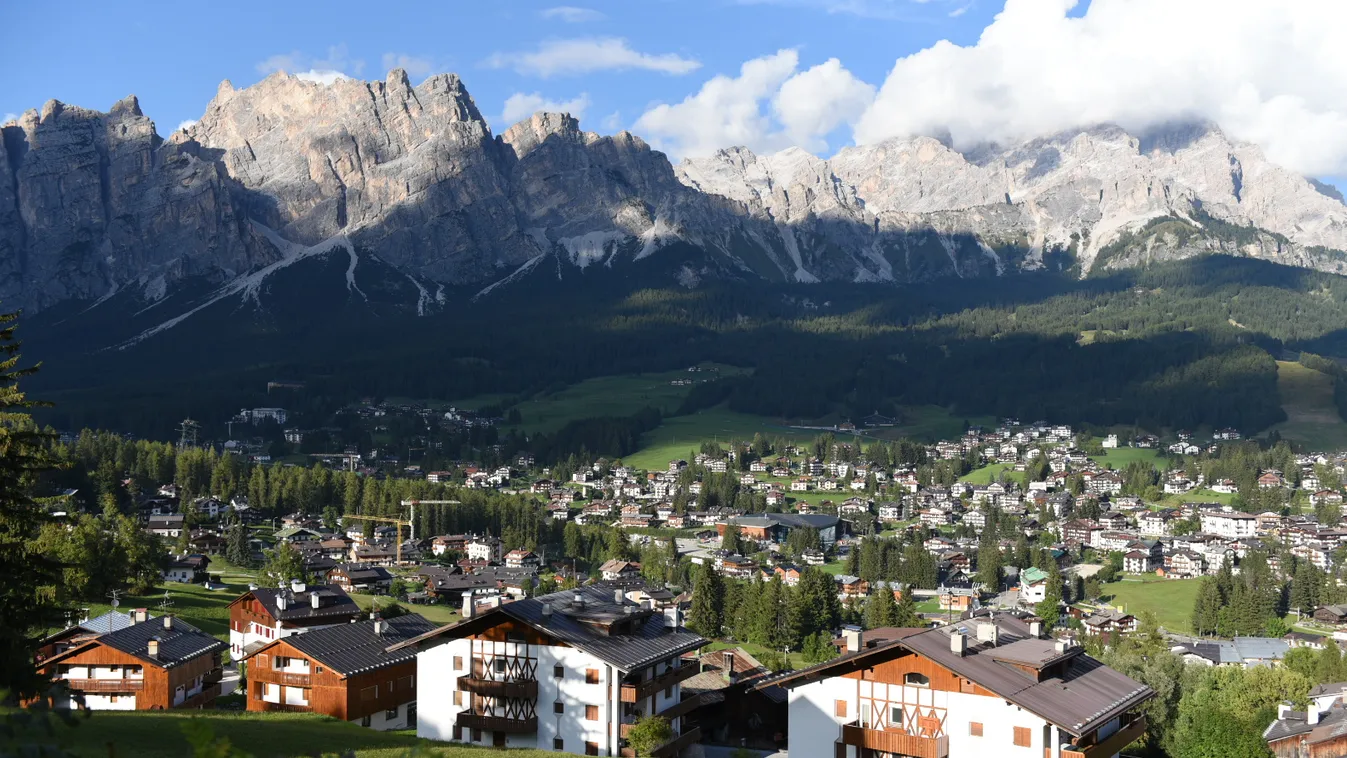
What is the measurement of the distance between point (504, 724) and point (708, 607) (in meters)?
50.7

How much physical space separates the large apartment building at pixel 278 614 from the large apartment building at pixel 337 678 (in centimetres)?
1376

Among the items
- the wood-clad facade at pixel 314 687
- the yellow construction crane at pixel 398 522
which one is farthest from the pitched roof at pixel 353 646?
the yellow construction crane at pixel 398 522

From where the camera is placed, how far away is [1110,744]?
134 feet

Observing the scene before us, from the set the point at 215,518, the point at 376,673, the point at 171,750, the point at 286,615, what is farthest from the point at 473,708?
the point at 215,518

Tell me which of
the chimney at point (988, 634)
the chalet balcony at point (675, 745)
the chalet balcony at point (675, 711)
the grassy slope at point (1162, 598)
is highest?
the chimney at point (988, 634)

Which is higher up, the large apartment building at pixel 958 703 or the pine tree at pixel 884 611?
the large apartment building at pixel 958 703

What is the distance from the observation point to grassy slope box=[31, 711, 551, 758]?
115 ft

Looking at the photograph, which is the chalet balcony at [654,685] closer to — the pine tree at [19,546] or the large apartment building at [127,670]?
the pine tree at [19,546]

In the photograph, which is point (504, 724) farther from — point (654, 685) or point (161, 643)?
point (161, 643)

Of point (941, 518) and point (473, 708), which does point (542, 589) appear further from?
point (941, 518)

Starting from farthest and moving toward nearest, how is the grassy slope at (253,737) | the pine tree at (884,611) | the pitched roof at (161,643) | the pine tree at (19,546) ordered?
the pine tree at (884,611)
the pitched roof at (161,643)
the pine tree at (19,546)
the grassy slope at (253,737)

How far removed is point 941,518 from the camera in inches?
7062

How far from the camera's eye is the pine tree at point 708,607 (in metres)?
95.6

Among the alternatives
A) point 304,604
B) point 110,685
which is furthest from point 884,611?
point 110,685
